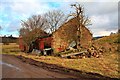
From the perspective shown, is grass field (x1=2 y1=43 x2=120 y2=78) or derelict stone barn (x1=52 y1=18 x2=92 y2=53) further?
derelict stone barn (x1=52 y1=18 x2=92 y2=53)

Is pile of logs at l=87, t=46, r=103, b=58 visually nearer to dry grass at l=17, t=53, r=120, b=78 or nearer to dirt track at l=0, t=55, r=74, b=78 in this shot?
dry grass at l=17, t=53, r=120, b=78

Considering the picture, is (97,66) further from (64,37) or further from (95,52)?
(64,37)

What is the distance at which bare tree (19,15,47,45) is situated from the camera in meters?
54.7

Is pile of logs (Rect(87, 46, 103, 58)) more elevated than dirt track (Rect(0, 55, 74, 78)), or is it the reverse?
pile of logs (Rect(87, 46, 103, 58))

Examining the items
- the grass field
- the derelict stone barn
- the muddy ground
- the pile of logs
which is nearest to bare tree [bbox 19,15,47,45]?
the derelict stone barn

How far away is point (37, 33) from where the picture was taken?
5575 centimetres

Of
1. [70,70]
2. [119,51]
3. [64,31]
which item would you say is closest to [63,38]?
[64,31]

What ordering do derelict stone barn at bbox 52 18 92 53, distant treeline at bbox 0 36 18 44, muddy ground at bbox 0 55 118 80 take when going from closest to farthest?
muddy ground at bbox 0 55 118 80, derelict stone barn at bbox 52 18 92 53, distant treeline at bbox 0 36 18 44

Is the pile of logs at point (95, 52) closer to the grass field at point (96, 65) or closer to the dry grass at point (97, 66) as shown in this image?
the grass field at point (96, 65)

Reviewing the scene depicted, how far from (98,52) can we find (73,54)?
12.0 feet

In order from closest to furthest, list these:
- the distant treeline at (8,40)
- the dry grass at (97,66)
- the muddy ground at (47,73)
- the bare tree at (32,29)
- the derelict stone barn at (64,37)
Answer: the muddy ground at (47,73) → the dry grass at (97,66) → the derelict stone barn at (64,37) → the bare tree at (32,29) → the distant treeline at (8,40)

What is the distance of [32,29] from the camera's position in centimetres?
5662

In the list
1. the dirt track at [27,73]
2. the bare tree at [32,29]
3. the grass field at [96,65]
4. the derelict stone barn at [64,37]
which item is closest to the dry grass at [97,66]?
the grass field at [96,65]

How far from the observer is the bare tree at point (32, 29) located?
5475cm
